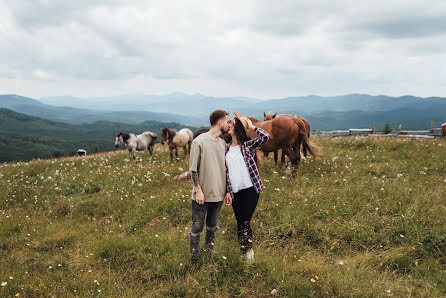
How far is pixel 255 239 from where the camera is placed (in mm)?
6684

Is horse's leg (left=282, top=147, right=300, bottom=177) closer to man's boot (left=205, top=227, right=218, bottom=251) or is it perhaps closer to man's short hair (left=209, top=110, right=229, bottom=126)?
man's boot (left=205, top=227, right=218, bottom=251)

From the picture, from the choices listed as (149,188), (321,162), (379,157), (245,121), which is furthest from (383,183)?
(149,188)

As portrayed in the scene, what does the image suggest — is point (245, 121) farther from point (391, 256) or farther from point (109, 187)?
point (109, 187)

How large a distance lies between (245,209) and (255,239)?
1.66 m

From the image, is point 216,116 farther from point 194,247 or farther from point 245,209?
point 194,247

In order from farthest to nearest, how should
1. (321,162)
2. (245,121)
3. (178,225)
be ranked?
(321,162)
(178,225)
(245,121)

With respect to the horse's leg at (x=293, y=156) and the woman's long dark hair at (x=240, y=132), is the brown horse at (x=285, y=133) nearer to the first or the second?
the horse's leg at (x=293, y=156)

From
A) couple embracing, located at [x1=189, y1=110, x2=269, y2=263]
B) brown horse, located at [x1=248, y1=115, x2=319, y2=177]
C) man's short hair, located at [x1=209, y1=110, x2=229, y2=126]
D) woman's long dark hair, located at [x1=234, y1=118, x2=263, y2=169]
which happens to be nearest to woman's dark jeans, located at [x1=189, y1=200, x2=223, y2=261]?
couple embracing, located at [x1=189, y1=110, x2=269, y2=263]

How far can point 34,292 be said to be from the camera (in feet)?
16.1

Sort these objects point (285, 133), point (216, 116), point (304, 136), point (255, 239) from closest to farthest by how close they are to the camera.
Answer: point (216, 116) → point (255, 239) → point (285, 133) → point (304, 136)

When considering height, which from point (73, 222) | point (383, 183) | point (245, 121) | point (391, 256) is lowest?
point (73, 222)

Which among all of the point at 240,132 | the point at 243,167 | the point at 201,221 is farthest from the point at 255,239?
the point at 240,132

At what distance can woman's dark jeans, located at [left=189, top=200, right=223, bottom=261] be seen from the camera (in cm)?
516

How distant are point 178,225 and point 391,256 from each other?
17.6 feet
